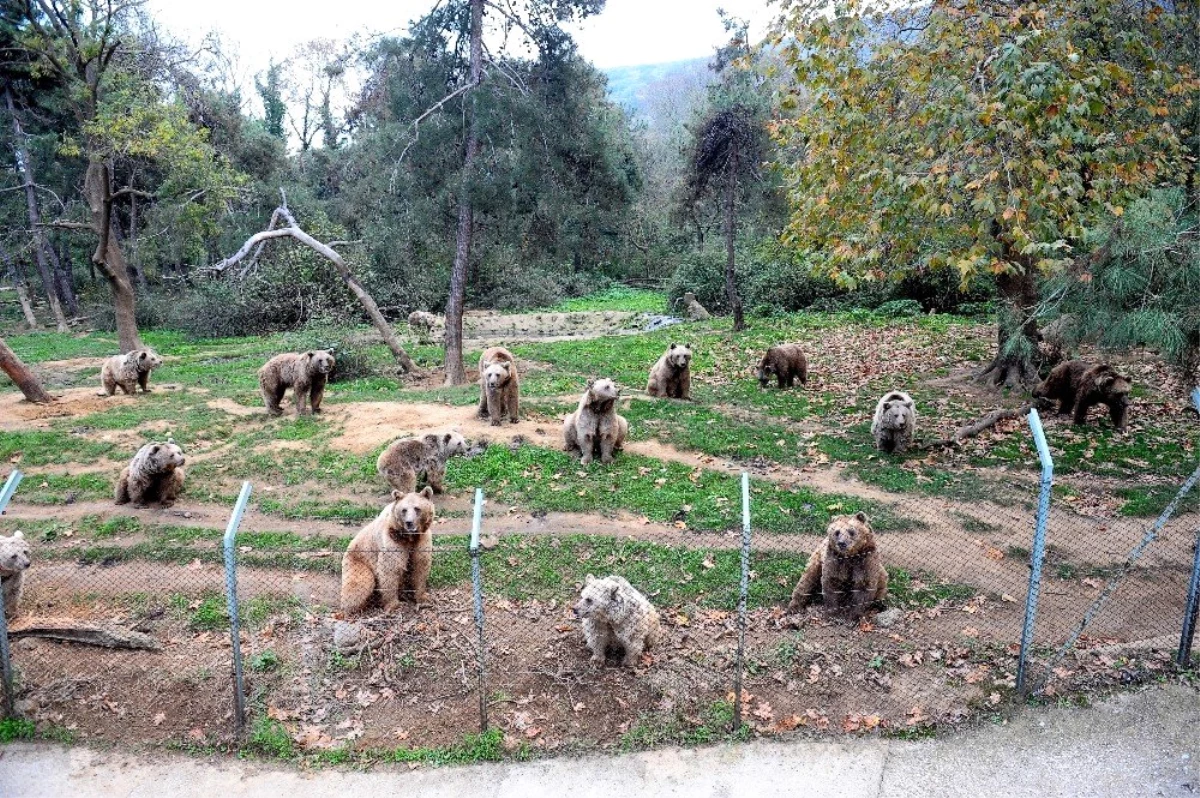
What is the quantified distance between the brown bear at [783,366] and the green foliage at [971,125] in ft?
13.0

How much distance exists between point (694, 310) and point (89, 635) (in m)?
24.0

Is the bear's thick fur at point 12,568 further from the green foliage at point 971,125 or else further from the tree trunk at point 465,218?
the tree trunk at point 465,218

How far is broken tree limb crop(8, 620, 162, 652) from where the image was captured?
7.04m

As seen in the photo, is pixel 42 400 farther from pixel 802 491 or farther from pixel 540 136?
pixel 802 491

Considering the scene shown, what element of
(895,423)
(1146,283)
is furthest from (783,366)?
(1146,283)

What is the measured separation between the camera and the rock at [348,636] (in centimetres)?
691

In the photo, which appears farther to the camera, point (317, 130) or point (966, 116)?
point (317, 130)

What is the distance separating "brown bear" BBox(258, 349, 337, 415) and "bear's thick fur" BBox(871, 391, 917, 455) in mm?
9290

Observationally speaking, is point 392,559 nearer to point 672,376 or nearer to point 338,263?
point 672,376

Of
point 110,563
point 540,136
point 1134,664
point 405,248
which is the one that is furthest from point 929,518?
point 405,248

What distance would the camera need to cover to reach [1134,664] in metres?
6.59

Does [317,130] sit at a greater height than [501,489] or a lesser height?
greater

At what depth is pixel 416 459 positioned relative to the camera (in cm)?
1011

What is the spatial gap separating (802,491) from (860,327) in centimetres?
1450
